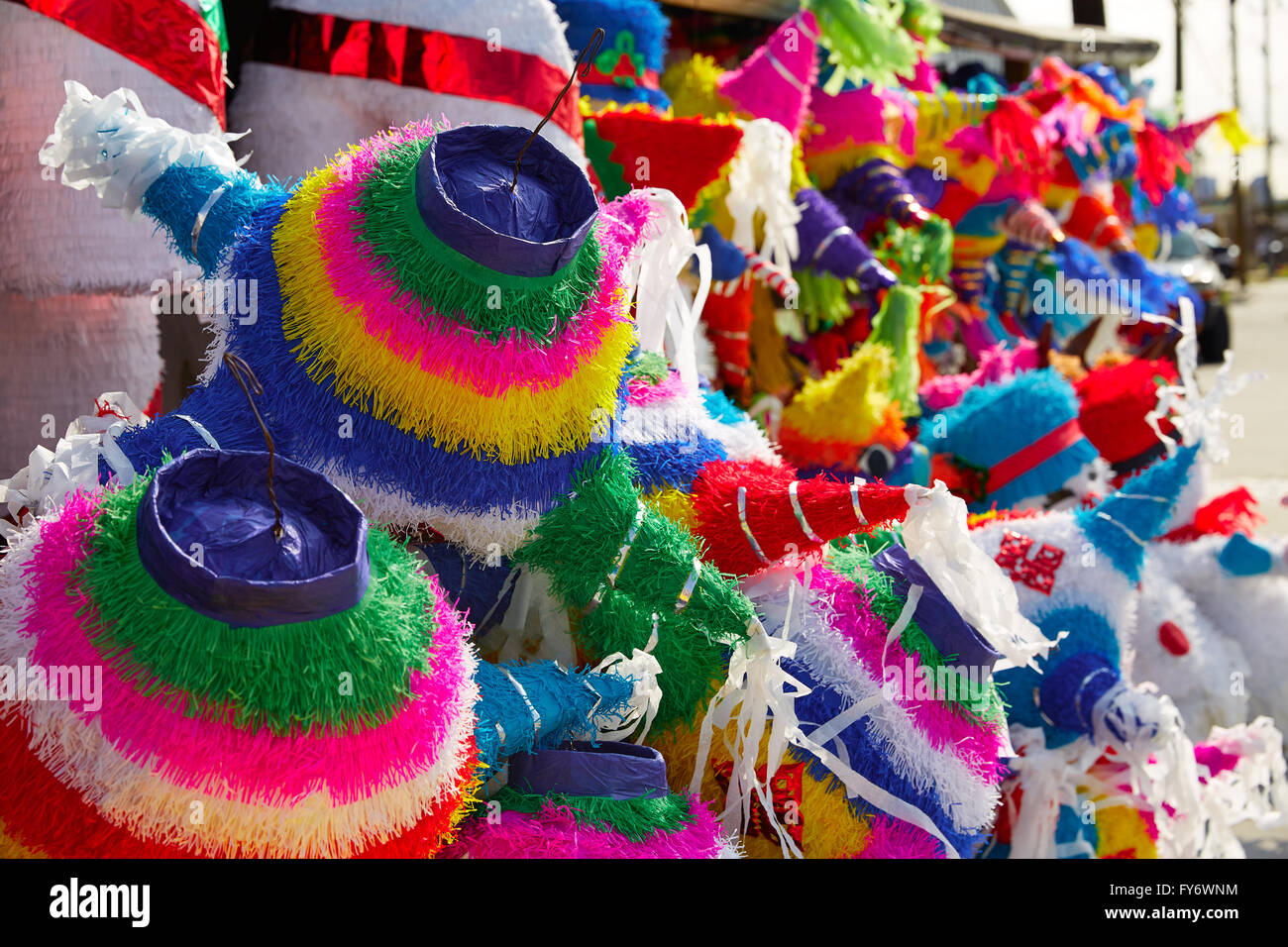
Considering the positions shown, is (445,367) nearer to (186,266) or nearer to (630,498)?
(630,498)

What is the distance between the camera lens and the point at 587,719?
2.67 ft

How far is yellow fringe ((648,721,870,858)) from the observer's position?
0.90m

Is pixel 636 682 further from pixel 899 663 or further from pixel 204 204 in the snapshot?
pixel 204 204

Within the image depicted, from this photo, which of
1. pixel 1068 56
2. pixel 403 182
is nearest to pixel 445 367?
pixel 403 182

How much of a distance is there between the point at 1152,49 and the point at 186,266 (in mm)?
4145

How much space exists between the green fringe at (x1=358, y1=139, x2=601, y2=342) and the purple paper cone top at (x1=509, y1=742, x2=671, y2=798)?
0.29 m

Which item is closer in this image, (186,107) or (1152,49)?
(186,107)

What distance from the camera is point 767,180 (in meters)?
1.74

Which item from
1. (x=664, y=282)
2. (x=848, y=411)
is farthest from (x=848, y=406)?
(x=664, y=282)

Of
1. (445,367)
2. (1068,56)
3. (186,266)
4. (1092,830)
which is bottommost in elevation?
(1092,830)

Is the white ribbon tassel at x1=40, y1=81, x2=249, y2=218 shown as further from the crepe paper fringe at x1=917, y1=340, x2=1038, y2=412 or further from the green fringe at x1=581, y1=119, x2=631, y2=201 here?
the crepe paper fringe at x1=917, y1=340, x2=1038, y2=412

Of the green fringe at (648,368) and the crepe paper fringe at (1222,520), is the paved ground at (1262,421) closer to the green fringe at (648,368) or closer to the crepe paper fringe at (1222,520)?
the crepe paper fringe at (1222,520)

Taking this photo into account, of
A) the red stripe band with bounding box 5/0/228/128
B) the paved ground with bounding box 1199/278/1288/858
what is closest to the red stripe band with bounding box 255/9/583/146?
the red stripe band with bounding box 5/0/228/128
